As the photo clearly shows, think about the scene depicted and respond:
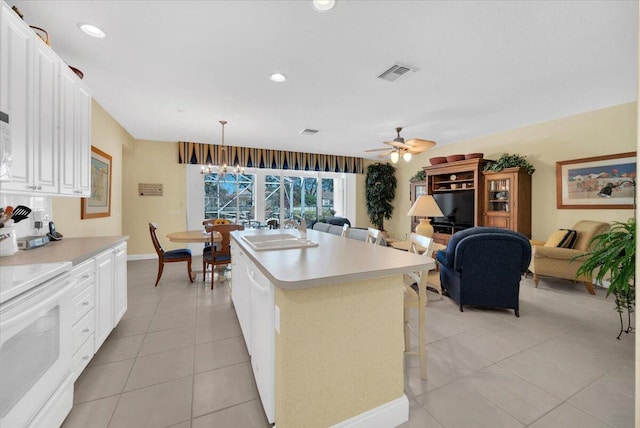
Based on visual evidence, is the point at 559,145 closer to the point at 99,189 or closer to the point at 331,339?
the point at 331,339

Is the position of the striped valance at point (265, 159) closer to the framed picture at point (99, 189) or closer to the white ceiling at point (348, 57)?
the white ceiling at point (348, 57)

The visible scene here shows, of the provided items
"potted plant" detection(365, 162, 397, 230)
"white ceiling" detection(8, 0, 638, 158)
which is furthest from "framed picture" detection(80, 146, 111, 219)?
"potted plant" detection(365, 162, 397, 230)

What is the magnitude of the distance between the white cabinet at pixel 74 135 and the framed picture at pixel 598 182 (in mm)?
6302

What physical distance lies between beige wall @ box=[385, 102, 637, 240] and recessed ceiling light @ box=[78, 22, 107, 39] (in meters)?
6.01

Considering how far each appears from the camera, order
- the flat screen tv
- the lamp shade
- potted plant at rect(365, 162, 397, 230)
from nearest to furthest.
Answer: the lamp shade → the flat screen tv → potted plant at rect(365, 162, 397, 230)

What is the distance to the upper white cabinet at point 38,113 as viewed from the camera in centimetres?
164

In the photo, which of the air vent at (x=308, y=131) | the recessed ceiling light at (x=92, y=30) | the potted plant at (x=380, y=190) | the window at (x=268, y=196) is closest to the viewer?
the recessed ceiling light at (x=92, y=30)

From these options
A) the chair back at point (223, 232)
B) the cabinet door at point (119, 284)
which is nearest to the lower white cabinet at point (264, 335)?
the cabinet door at point (119, 284)

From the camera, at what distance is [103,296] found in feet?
7.00

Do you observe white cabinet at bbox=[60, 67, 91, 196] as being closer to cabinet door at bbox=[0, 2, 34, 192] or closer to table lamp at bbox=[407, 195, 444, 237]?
cabinet door at bbox=[0, 2, 34, 192]

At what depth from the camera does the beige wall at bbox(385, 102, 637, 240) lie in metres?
→ 3.78

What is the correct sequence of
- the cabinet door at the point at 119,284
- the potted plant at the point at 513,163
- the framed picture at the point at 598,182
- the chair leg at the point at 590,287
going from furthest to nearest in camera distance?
the potted plant at the point at 513,163, the framed picture at the point at 598,182, the chair leg at the point at 590,287, the cabinet door at the point at 119,284

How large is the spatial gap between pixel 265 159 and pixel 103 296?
4.85 meters

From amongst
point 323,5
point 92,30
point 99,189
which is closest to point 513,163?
point 323,5
